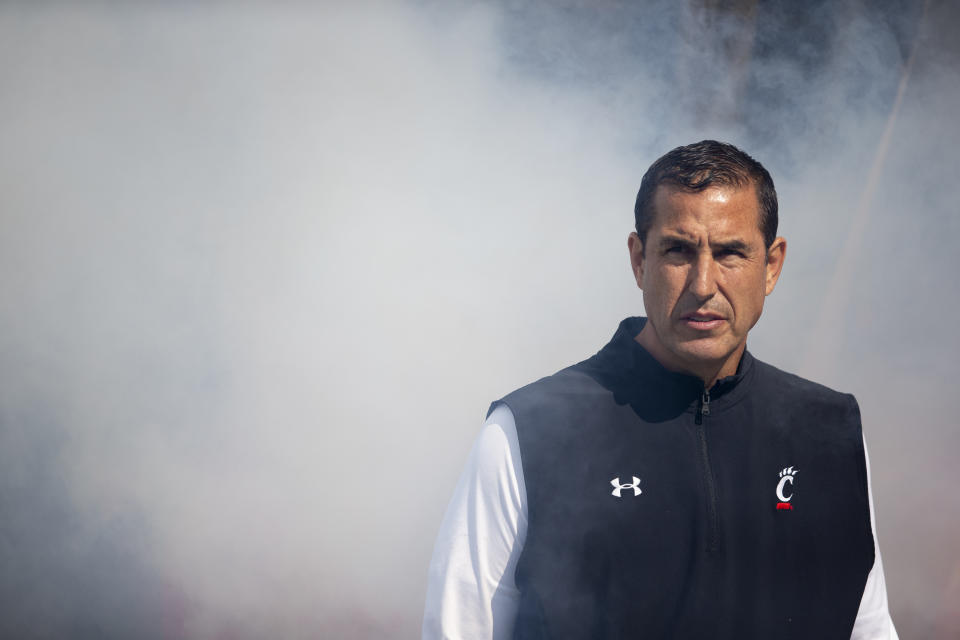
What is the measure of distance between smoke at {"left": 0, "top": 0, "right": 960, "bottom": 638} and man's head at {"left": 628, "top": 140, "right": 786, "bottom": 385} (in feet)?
3.50

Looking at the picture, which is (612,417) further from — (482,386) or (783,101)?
(783,101)

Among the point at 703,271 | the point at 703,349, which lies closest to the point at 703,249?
the point at 703,271

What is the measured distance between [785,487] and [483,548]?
0.52 meters

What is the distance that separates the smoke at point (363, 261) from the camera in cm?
233

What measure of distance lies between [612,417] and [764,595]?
14.2 inches

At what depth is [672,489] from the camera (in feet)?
4.07

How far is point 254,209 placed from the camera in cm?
237

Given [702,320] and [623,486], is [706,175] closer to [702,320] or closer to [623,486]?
[702,320]

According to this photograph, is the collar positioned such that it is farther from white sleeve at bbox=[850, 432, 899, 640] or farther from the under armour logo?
white sleeve at bbox=[850, 432, 899, 640]

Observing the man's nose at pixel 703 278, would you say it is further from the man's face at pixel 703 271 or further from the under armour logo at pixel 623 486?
the under armour logo at pixel 623 486

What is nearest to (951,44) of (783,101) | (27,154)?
(783,101)

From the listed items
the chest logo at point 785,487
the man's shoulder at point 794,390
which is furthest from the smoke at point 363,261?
the chest logo at point 785,487

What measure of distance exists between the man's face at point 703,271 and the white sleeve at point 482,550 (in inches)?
12.5

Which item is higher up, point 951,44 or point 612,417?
point 951,44
